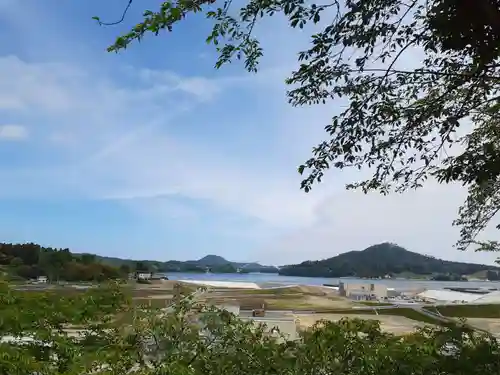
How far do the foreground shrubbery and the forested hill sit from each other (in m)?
2.65

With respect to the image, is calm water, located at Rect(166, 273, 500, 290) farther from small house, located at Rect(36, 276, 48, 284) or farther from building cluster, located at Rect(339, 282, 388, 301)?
small house, located at Rect(36, 276, 48, 284)

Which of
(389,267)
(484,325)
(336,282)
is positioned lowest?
(484,325)

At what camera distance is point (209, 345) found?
1.93 meters

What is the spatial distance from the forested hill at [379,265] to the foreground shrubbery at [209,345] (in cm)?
265

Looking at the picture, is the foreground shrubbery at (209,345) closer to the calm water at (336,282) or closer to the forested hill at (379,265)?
the forested hill at (379,265)

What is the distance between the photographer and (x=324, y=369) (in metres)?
1.94

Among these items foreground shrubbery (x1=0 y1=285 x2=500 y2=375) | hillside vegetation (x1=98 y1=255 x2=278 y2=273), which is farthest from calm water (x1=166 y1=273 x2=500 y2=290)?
foreground shrubbery (x1=0 y1=285 x2=500 y2=375)

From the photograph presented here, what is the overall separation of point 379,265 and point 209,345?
A: 356cm

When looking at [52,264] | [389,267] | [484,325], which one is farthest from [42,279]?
[389,267]

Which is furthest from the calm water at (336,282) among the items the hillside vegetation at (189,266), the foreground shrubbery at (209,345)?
the foreground shrubbery at (209,345)

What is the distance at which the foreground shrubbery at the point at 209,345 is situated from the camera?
72.4 inches

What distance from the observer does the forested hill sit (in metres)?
4.99

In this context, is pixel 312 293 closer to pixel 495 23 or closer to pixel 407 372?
pixel 407 372

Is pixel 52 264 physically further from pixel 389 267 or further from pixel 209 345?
pixel 389 267
